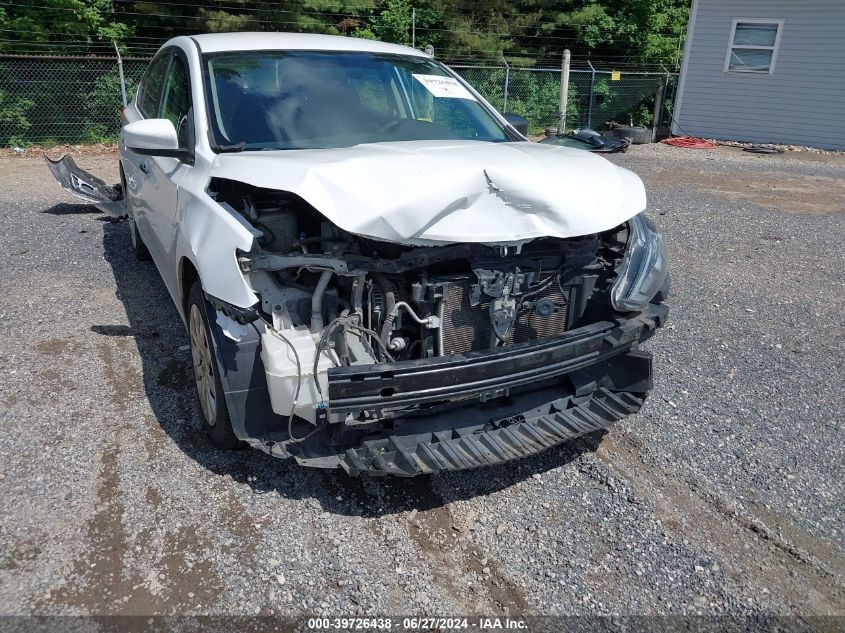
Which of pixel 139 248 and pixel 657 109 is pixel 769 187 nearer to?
pixel 657 109

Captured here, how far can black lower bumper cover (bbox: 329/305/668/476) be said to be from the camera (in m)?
2.62

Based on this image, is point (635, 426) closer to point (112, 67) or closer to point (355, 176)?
point (355, 176)

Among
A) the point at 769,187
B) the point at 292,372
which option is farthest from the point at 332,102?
the point at 769,187

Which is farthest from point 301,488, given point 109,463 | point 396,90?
point 396,90

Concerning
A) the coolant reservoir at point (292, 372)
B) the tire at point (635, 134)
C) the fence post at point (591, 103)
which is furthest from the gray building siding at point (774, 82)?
the coolant reservoir at point (292, 372)

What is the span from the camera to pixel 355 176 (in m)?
2.71

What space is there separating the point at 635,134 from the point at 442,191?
14450mm

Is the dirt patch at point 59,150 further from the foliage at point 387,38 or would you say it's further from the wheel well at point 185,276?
the wheel well at point 185,276

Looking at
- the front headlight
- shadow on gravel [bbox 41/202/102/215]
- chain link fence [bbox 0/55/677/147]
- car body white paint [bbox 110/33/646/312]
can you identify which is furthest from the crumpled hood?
chain link fence [bbox 0/55/677/147]

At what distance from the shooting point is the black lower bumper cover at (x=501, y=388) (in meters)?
2.62

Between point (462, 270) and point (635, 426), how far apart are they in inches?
58.0

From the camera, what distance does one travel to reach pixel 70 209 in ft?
26.2

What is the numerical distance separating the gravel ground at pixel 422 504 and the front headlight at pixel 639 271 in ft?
2.71

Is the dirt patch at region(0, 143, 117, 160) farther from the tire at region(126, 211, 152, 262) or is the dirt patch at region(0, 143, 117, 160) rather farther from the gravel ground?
the gravel ground
